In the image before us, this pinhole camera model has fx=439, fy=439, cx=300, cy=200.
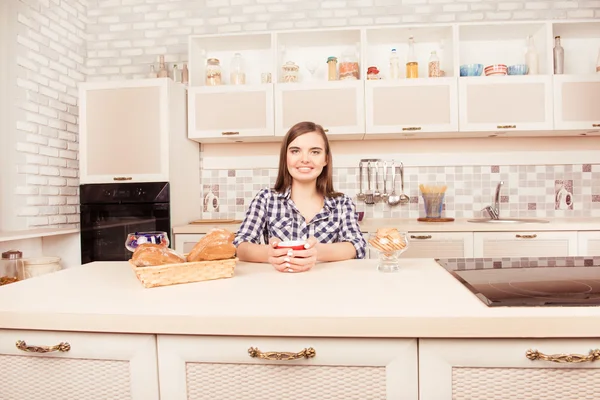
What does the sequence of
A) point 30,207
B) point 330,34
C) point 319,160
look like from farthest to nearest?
1. point 330,34
2. point 30,207
3. point 319,160

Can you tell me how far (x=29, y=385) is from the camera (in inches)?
37.2

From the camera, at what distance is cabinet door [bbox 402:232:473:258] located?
2842 millimetres

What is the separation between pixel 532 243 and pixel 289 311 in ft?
8.05

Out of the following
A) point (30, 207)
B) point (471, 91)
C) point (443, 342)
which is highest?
point (471, 91)

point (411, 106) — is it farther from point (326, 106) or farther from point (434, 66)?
point (326, 106)

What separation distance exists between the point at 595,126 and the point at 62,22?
155 inches

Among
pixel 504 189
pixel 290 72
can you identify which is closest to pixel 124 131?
pixel 290 72

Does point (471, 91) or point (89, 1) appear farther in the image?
point (89, 1)

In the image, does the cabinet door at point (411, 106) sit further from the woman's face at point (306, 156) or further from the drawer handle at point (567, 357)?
the drawer handle at point (567, 357)

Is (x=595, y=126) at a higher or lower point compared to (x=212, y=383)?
higher

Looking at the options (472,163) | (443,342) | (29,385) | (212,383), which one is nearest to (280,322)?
(212,383)

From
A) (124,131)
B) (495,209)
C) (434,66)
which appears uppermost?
(434,66)

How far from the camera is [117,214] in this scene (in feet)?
10.1

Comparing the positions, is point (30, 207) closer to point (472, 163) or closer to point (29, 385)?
point (29, 385)
